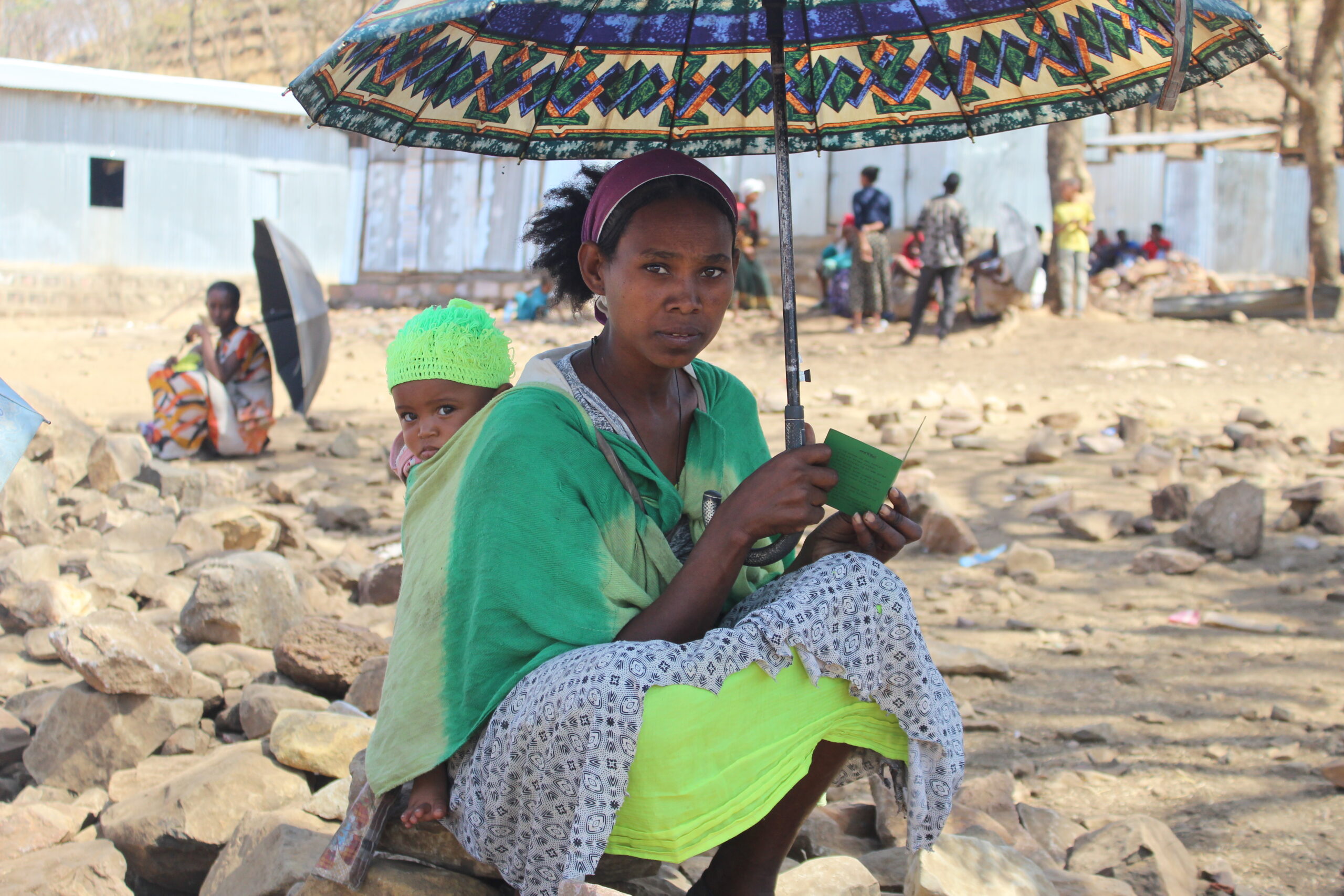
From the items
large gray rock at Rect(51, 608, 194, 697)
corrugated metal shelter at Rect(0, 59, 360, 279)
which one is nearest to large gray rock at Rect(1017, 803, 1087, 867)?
large gray rock at Rect(51, 608, 194, 697)

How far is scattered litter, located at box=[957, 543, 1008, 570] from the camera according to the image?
5.12 m

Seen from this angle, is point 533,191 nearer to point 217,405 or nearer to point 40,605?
point 217,405

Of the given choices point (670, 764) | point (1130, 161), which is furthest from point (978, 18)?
point (1130, 161)

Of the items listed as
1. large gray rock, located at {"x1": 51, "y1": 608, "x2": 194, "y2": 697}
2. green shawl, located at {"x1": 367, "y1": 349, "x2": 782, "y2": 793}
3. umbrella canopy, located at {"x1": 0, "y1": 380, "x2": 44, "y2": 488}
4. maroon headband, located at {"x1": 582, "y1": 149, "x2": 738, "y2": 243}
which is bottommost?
large gray rock, located at {"x1": 51, "y1": 608, "x2": 194, "y2": 697}

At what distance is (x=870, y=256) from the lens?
41.5 feet

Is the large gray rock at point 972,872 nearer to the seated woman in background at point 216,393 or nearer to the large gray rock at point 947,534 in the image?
the large gray rock at point 947,534

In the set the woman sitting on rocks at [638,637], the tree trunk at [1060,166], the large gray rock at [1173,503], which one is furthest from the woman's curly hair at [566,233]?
the tree trunk at [1060,166]

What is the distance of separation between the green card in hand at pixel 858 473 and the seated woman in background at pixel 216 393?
616 cm

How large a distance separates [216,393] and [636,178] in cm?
604

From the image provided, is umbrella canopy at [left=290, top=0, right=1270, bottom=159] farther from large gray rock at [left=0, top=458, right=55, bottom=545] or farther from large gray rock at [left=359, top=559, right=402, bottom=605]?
large gray rock at [left=0, top=458, right=55, bottom=545]

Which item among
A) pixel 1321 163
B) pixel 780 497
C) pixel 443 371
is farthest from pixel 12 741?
pixel 1321 163

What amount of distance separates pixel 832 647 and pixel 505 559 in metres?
0.54

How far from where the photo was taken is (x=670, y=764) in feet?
5.58

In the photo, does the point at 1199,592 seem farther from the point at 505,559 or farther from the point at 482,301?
the point at 482,301
